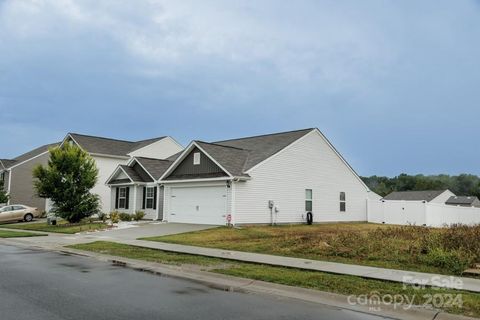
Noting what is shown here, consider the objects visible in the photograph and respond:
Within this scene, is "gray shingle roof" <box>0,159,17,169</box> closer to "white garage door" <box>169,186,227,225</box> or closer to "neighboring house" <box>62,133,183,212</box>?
"neighboring house" <box>62,133,183,212</box>

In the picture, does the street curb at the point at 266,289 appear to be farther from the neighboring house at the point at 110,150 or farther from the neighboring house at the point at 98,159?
the neighboring house at the point at 98,159

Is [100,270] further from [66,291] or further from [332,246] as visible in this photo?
[332,246]

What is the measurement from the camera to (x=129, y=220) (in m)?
31.5

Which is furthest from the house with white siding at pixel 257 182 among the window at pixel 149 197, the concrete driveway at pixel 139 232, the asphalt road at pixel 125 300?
the asphalt road at pixel 125 300

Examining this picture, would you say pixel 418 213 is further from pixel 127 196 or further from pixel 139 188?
pixel 127 196

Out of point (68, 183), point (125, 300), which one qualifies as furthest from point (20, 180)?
point (125, 300)

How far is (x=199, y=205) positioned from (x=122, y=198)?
9871mm

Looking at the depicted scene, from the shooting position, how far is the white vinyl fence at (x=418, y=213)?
3297cm

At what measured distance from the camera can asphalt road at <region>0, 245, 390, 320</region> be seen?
720 cm

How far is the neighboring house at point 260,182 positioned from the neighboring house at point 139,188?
2.18 metres

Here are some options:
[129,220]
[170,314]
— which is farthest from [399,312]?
[129,220]

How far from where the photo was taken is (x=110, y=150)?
1677 inches

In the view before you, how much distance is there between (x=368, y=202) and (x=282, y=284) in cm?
2795

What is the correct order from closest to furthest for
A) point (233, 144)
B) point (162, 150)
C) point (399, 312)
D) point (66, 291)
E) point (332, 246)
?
1. point (399, 312)
2. point (66, 291)
3. point (332, 246)
4. point (233, 144)
5. point (162, 150)
